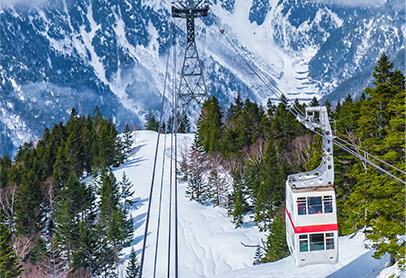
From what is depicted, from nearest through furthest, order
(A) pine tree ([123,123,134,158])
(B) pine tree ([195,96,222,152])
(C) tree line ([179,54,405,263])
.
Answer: (C) tree line ([179,54,405,263]), (B) pine tree ([195,96,222,152]), (A) pine tree ([123,123,134,158])

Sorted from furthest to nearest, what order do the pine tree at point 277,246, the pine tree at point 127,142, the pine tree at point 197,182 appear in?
the pine tree at point 127,142 < the pine tree at point 197,182 < the pine tree at point 277,246

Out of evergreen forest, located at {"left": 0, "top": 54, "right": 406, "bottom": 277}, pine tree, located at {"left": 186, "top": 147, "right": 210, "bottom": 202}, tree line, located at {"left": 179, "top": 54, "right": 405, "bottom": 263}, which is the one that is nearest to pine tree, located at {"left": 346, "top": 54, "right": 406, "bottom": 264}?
tree line, located at {"left": 179, "top": 54, "right": 405, "bottom": 263}

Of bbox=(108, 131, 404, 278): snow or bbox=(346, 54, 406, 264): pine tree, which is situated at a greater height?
bbox=(346, 54, 406, 264): pine tree

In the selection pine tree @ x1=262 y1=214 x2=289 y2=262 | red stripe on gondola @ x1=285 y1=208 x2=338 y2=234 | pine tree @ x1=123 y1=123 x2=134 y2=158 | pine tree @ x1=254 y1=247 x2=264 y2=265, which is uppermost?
pine tree @ x1=123 y1=123 x2=134 y2=158

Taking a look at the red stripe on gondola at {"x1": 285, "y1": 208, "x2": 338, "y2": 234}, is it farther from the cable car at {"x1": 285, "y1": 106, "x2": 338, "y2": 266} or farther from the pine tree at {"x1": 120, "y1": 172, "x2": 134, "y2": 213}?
the pine tree at {"x1": 120, "y1": 172, "x2": 134, "y2": 213}

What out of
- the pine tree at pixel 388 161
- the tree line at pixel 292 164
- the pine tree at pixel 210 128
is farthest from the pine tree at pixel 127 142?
the pine tree at pixel 388 161

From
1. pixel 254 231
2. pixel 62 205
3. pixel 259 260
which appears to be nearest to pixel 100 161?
pixel 62 205

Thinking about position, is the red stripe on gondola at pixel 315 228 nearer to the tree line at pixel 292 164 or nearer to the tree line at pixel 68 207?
the tree line at pixel 292 164

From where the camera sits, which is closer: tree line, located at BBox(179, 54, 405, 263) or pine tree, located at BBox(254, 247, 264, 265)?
tree line, located at BBox(179, 54, 405, 263)
